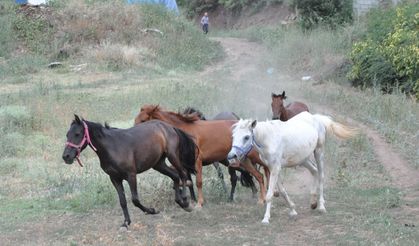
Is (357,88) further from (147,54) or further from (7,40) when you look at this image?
(7,40)

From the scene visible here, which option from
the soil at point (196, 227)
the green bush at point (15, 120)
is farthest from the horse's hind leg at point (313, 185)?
the green bush at point (15, 120)

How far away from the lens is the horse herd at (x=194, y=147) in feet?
26.1

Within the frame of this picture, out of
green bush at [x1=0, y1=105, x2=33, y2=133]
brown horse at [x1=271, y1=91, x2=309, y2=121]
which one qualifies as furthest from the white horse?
green bush at [x1=0, y1=105, x2=33, y2=133]

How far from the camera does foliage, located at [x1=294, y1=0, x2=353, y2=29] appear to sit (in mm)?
29172

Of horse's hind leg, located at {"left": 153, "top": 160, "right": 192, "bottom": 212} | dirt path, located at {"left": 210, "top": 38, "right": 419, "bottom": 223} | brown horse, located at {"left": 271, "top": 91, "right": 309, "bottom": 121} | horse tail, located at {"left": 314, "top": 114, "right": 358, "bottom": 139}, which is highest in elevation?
horse tail, located at {"left": 314, "top": 114, "right": 358, "bottom": 139}

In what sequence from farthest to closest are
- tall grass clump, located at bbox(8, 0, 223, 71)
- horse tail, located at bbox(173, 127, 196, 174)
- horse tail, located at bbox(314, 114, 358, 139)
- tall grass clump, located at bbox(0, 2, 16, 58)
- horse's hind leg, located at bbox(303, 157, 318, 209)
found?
tall grass clump, located at bbox(0, 2, 16, 58), tall grass clump, located at bbox(8, 0, 223, 71), horse tail, located at bbox(314, 114, 358, 139), horse's hind leg, located at bbox(303, 157, 318, 209), horse tail, located at bbox(173, 127, 196, 174)

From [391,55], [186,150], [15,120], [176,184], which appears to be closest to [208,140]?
[186,150]

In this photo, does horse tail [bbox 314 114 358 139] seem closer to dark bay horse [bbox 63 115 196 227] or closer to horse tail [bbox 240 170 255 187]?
horse tail [bbox 240 170 255 187]

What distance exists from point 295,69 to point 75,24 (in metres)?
9.98

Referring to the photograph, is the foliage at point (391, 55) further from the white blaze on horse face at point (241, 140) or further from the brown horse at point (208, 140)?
the white blaze on horse face at point (241, 140)

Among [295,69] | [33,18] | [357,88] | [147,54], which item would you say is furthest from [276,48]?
[33,18]

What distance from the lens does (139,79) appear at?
22750 mm

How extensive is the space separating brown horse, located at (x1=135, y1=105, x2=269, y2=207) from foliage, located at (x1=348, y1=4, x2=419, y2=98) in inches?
372

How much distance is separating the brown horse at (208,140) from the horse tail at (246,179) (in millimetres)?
430
